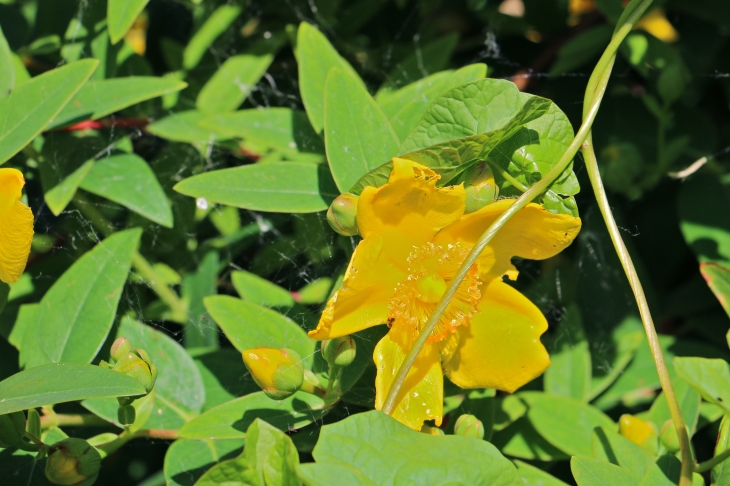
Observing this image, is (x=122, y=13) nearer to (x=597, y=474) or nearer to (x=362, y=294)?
(x=362, y=294)

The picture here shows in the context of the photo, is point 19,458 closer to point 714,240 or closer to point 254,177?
point 254,177

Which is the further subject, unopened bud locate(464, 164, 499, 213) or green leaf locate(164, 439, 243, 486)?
Result: green leaf locate(164, 439, 243, 486)

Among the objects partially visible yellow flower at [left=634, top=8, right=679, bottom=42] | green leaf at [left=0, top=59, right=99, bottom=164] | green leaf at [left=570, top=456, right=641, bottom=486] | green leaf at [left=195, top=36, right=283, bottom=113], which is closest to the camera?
green leaf at [left=570, top=456, right=641, bottom=486]

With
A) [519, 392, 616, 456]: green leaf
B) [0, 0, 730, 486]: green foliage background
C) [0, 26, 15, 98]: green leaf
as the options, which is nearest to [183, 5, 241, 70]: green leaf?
[0, 0, 730, 486]: green foliage background

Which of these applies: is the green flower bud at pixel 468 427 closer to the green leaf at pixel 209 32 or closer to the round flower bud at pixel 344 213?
the round flower bud at pixel 344 213

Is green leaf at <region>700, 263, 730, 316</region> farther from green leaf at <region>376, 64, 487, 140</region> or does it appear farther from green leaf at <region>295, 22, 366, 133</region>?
green leaf at <region>295, 22, 366, 133</region>

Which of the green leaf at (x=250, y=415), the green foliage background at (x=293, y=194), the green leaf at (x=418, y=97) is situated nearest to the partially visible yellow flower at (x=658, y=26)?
the green foliage background at (x=293, y=194)
